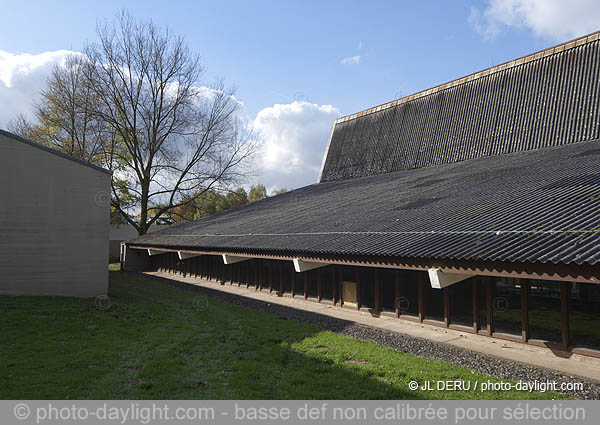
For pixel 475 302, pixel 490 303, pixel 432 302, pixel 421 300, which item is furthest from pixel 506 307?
pixel 421 300

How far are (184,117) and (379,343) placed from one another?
105ft

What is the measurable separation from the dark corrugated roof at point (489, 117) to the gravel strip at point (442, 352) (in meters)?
13.4

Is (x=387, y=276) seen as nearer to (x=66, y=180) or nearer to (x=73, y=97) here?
(x=66, y=180)

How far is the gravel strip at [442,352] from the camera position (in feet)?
21.9

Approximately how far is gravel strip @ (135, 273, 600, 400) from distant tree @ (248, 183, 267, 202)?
63.1 metres

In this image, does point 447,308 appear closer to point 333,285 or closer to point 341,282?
point 341,282

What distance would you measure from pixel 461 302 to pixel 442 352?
8.75ft

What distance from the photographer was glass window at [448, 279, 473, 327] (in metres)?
10.3

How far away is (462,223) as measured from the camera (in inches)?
414

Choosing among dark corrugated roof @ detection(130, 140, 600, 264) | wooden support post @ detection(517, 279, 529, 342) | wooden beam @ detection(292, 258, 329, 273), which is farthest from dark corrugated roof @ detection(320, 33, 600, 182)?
wooden beam @ detection(292, 258, 329, 273)

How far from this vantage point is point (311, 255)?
40.2 ft

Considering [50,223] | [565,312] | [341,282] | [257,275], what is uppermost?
[50,223]

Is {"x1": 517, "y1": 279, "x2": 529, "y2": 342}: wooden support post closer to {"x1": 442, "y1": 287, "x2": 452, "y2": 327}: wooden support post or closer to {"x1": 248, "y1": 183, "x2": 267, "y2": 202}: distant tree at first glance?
{"x1": 442, "y1": 287, "x2": 452, "y2": 327}: wooden support post
